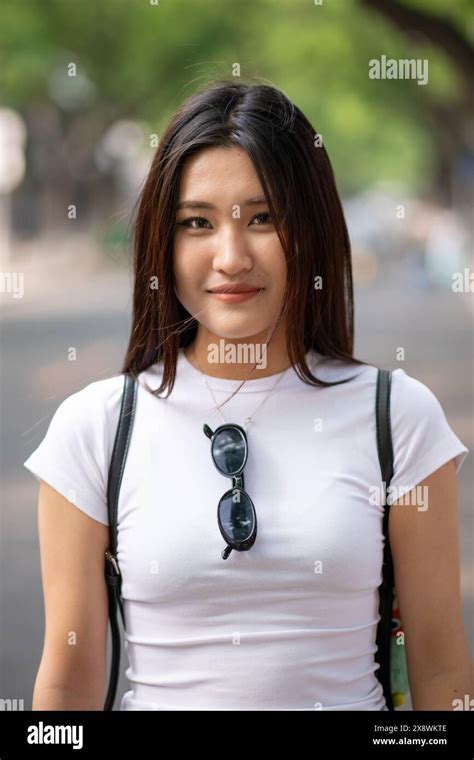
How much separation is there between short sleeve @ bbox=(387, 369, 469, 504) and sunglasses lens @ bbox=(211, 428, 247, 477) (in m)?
0.25

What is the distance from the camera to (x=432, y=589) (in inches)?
82.0

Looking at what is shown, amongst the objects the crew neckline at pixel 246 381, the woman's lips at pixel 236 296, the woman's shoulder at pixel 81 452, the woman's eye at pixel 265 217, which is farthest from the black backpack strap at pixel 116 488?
the woman's eye at pixel 265 217

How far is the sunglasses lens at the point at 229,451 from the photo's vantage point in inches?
80.4

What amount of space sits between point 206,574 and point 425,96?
2272 centimetres

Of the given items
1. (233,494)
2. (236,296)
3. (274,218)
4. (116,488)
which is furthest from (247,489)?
(274,218)

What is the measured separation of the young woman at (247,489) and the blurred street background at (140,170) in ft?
0.99

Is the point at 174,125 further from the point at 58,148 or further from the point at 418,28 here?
the point at 58,148

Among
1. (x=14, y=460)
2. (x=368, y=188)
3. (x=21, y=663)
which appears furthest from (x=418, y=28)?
(x=368, y=188)

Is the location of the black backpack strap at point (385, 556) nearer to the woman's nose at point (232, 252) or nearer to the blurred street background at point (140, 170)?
the woman's nose at point (232, 252)

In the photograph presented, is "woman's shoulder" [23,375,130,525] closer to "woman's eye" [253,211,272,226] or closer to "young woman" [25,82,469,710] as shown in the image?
"young woman" [25,82,469,710]

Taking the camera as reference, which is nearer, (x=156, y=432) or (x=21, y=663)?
(x=156, y=432)

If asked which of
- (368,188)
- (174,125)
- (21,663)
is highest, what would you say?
(368,188)

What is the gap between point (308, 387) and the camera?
2164 mm

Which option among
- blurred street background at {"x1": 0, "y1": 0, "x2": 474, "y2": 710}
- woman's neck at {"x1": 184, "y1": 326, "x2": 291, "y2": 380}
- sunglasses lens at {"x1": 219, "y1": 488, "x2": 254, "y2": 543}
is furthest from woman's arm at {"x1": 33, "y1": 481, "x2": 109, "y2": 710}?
blurred street background at {"x1": 0, "y1": 0, "x2": 474, "y2": 710}
